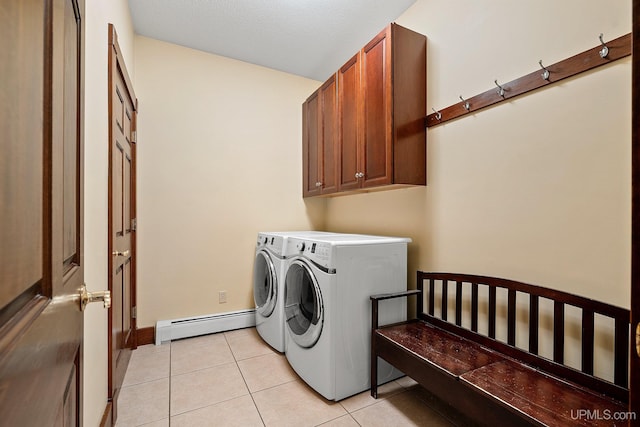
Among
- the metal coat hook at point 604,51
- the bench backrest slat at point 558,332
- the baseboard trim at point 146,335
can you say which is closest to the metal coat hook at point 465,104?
the metal coat hook at point 604,51

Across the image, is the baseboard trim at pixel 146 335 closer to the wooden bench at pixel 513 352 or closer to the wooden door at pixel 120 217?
the wooden door at pixel 120 217

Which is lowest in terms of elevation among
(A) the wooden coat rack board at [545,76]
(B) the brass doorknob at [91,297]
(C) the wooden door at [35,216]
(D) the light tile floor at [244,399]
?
(D) the light tile floor at [244,399]

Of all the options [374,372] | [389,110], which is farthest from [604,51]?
[374,372]

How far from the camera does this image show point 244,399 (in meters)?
1.77

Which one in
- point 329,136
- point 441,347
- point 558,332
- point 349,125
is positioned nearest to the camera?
point 558,332

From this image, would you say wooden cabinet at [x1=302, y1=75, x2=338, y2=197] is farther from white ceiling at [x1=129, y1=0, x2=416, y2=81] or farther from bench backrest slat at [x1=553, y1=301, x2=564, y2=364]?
bench backrest slat at [x1=553, y1=301, x2=564, y2=364]

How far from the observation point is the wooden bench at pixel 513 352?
1.10 metres

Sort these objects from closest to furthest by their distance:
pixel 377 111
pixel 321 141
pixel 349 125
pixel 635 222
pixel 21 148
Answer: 1. pixel 21 148
2. pixel 635 222
3. pixel 377 111
4. pixel 349 125
5. pixel 321 141

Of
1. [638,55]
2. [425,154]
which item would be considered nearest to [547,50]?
[425,154]

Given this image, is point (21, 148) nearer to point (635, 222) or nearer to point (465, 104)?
point (635, 222)

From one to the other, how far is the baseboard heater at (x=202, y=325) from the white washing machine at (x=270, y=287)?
0.67 feet

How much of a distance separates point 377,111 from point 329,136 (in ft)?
2.15

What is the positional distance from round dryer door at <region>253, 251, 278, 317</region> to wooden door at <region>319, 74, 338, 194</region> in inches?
32.6

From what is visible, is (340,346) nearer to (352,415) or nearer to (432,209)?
(352,415)
